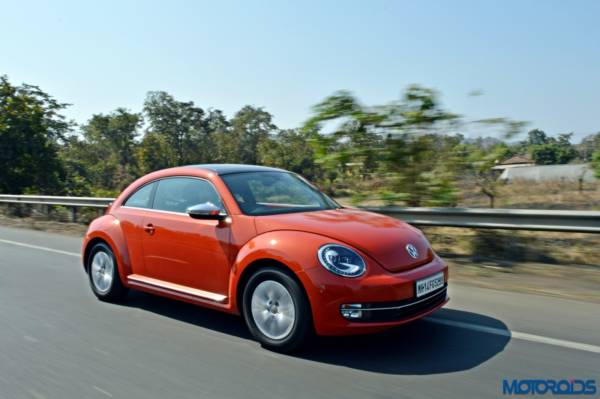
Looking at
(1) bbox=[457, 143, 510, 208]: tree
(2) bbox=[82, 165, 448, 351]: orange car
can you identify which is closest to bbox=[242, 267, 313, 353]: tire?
(2) bbox=[82, 165, 448, 351]: orange car

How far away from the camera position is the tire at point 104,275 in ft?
20.0

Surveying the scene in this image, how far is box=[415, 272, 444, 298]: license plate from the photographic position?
14.0 feet

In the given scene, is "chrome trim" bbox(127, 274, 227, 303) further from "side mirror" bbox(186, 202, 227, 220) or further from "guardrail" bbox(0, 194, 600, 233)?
"guardrail" bbox(0, 194, 600, 233)

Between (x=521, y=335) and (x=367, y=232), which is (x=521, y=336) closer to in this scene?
(x=521, y=335)

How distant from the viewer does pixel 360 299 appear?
4.05 meters

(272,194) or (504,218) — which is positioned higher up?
(272,194)

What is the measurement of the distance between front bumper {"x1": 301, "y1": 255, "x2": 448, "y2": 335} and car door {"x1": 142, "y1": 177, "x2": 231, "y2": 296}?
99 centimetres

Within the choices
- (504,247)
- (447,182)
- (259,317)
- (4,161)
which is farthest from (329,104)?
(4,161)

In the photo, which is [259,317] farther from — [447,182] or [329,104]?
[329,104]

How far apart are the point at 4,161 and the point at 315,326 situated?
2130 cm

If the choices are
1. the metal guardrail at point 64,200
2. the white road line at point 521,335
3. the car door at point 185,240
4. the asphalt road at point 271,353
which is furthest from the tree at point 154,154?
the white road line at point 521,335

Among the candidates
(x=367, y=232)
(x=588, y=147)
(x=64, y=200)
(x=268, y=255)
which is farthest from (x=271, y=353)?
(x=64, y=200)

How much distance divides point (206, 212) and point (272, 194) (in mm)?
822

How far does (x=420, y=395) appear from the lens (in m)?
3.49
